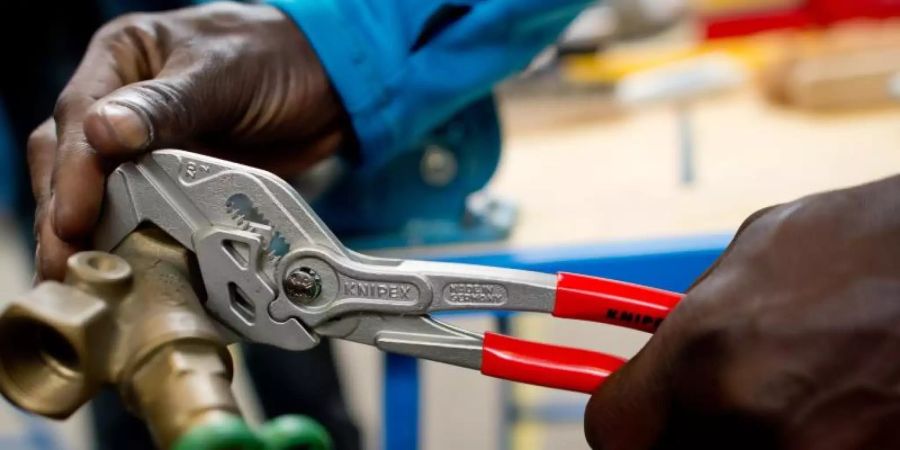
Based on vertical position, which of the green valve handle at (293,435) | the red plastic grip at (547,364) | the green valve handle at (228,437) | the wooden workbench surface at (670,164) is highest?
the green valve handle at (228,437)

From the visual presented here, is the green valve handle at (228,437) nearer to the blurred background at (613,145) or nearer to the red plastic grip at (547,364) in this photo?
the red plastic grip at (547,364)

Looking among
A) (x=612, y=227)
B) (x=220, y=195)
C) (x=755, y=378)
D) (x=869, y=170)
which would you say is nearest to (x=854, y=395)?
(x=755, y=378)

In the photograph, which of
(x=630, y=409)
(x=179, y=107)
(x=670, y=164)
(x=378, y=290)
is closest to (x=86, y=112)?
(x=179, y=107)

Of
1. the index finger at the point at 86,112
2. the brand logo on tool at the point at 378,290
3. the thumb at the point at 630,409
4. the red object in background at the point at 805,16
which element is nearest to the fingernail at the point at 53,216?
the index finger at the point at 86,112

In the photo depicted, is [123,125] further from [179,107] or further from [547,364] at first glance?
[547,364]

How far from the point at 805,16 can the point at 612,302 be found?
1.09 meters

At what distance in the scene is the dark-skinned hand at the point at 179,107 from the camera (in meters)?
0.38

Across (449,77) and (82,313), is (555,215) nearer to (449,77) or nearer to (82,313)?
(449,77)

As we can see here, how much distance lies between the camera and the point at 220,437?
27cm

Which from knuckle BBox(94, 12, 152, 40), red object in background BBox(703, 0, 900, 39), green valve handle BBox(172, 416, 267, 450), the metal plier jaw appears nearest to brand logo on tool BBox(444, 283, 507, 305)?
the metal plier jaw

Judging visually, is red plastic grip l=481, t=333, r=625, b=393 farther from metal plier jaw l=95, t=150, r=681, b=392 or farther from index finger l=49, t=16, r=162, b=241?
index finger l=49, t=16, r=162, b=241

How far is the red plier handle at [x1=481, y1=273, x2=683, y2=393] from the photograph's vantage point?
370mm

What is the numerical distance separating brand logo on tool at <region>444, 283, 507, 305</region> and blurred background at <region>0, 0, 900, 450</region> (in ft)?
0.64

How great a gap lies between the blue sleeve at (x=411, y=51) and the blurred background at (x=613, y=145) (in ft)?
0.24
